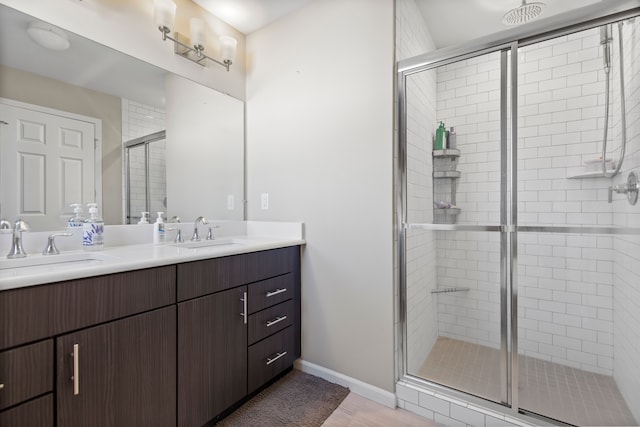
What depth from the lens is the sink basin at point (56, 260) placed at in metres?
1.22

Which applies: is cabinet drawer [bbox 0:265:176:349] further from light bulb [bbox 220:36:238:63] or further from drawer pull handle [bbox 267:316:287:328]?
light bulb [bbox 220:36:238:63]

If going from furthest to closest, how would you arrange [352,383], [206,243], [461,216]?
[206,243]
[352,383]
[461,216]

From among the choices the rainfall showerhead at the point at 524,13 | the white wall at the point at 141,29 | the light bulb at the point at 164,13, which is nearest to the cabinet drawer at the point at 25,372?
the white wall at the point at 141,29

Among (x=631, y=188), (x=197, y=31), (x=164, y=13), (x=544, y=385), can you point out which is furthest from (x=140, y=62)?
(x=544, y=385)

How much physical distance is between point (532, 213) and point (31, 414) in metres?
2.18

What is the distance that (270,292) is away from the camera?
5.79 feet

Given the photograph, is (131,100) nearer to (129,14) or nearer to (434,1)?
(129,14)

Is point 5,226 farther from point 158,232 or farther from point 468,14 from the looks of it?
point 468,14

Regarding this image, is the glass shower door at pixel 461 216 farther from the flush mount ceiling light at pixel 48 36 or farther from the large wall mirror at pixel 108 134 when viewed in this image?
the flush mount ceiling light at pixel 48 36

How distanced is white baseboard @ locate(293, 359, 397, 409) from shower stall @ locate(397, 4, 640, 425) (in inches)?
6.6

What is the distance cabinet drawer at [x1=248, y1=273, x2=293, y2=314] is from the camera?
1652 mm

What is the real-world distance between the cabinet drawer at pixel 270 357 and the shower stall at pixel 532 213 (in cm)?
71

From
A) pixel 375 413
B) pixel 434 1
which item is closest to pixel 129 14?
pixel 434 1

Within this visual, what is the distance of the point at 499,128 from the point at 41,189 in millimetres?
2293
